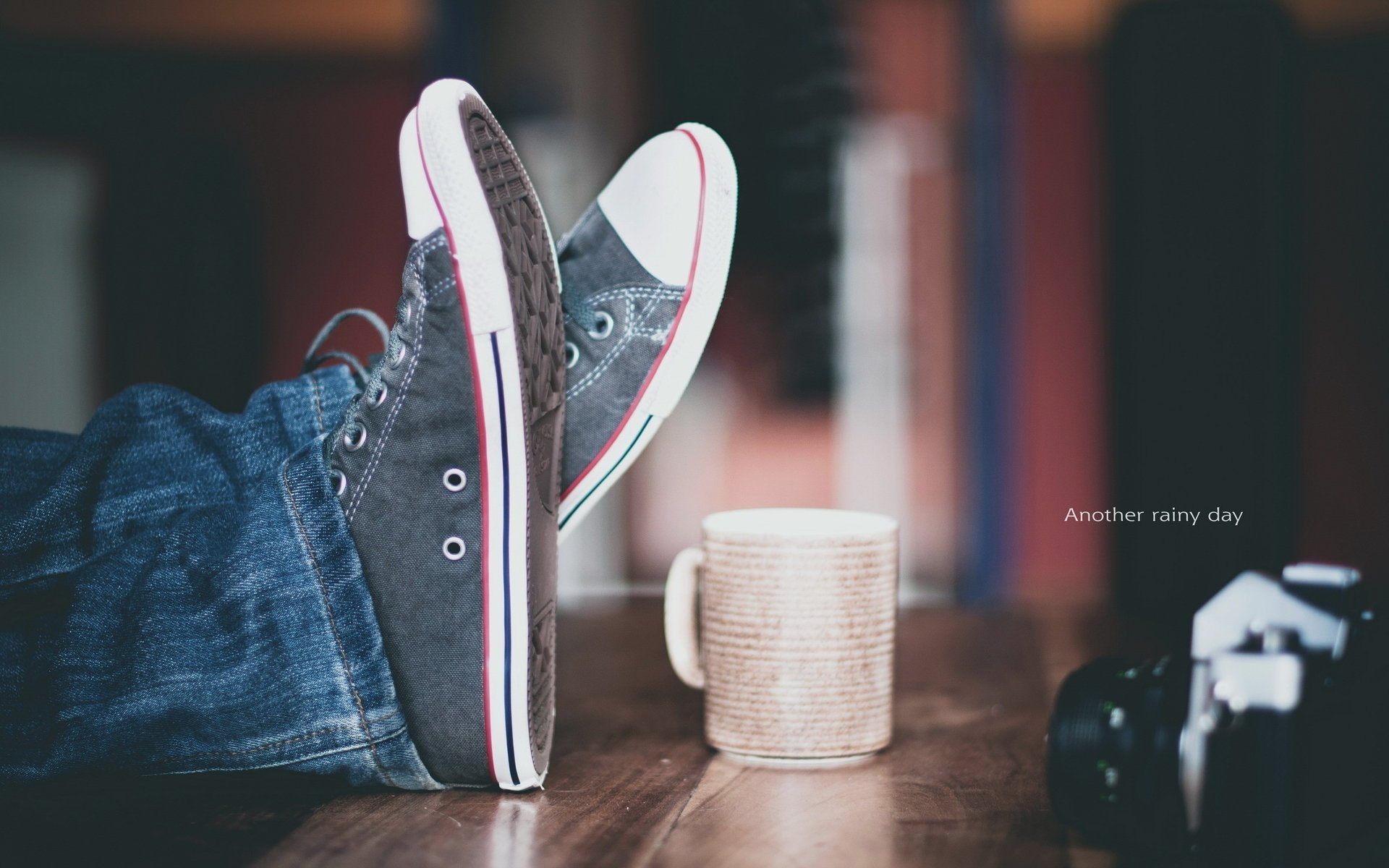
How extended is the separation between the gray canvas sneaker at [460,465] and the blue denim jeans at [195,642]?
0.02 meters

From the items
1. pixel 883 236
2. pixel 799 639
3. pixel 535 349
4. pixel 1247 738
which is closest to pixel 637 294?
pixel 535 349

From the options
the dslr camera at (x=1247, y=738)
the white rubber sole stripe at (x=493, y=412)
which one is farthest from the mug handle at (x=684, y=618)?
the dslr camera at (x=1247, y=738)

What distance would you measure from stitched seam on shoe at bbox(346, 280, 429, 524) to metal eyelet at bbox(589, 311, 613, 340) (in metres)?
0.16

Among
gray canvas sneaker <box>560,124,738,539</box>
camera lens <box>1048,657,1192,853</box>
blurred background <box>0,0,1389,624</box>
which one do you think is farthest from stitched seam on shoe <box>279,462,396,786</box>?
blurred background <box>0,0,1389,624</box>

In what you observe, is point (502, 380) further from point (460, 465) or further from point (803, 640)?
point (803, 640)

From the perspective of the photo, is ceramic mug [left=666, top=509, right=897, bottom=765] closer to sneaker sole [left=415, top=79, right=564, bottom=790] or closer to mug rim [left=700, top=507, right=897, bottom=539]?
mug rim [left=700, top=507, right=897, bottom=539]

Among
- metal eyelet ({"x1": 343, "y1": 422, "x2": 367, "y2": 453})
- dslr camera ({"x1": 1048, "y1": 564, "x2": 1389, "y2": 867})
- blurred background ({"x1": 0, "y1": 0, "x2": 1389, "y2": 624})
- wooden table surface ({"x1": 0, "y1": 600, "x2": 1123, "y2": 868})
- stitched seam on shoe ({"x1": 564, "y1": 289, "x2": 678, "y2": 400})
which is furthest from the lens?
blurred background ({"x1": 0, "y1": 0, "x2": 1389, "y2": 624})

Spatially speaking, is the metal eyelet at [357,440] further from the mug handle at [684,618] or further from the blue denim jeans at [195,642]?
the mug handle at [684,618]

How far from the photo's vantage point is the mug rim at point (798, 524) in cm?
69

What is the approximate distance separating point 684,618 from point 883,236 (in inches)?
87.0

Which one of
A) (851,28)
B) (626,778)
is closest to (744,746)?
(626,778)

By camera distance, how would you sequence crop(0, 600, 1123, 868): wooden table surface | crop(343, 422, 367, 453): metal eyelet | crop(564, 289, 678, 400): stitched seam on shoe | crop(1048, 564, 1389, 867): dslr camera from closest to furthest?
crop(1048, 564, 1389, 867): dslr camera, crop(0, 600, 1123, 868): wooden table surface, crop(343, 422, 367, 453): metal eyelet, crop(564, 289, 678, 400): stitched seam on shoe

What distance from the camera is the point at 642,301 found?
770 millimetres

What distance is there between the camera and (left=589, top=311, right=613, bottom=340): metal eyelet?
30.5 inches
